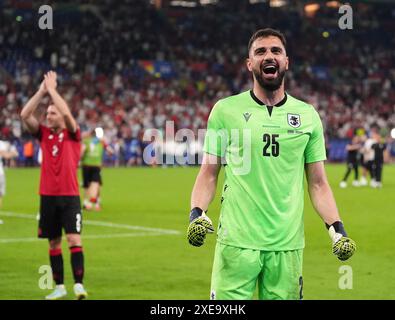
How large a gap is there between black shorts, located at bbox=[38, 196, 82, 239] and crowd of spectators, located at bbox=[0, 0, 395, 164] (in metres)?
31.6

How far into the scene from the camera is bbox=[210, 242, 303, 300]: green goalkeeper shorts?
657cm

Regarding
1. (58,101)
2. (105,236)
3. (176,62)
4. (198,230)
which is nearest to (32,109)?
(58,101)

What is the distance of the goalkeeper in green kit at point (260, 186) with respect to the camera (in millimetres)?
6590

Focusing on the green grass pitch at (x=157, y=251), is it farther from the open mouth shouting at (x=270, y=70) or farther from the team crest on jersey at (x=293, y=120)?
the open mouth shouting at (x=270, y=70)

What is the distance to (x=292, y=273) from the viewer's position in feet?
21.7

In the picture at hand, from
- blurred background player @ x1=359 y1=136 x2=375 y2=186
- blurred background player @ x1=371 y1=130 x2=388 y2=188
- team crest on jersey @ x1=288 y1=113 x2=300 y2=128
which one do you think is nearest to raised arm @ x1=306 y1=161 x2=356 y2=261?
team crest on jersey @ x1=288 y1=113 x2=300 y2=128

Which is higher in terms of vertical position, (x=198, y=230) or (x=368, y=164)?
(x=368, y=164)

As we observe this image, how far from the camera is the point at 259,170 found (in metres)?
6.64

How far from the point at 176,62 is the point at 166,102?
6.19 metres

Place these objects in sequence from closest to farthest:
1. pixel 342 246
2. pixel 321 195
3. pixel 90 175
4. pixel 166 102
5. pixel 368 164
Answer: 1. pixel 342 246
2. pixel 321 195
3. pixel 90 175
4. pixel 368 164
5. pixel 166 102

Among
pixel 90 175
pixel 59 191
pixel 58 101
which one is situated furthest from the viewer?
pixel 90 175

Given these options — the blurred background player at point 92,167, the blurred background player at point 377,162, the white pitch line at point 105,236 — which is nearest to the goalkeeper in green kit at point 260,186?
the white pitch line at point 105,236

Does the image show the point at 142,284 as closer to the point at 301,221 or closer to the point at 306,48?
the point at 301,221
